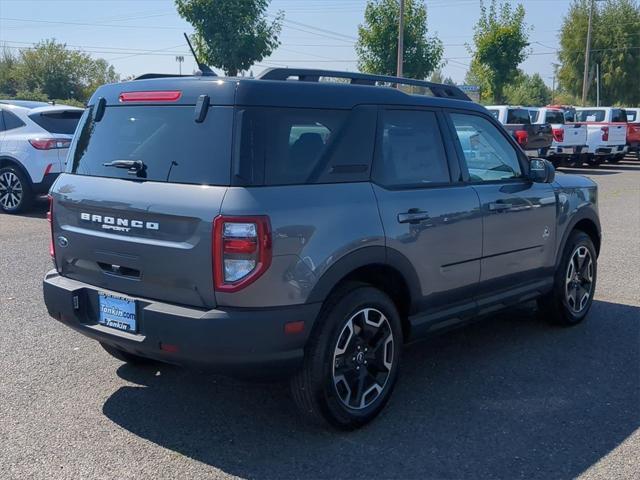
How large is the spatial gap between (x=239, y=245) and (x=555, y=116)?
70.0 feet

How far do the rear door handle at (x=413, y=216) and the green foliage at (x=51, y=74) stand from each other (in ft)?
201

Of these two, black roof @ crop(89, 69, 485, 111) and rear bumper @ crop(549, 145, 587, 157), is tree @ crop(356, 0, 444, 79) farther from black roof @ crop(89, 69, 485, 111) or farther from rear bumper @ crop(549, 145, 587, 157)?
black roof @ crop(89, 69, 485, 111)

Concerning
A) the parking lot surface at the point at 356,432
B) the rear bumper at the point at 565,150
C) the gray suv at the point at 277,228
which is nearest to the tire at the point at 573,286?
the parking lot surface at the point at 356,432

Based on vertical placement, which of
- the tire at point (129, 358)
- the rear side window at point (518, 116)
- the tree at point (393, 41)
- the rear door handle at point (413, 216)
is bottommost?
the tire at point (129, 358)

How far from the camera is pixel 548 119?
22.8m

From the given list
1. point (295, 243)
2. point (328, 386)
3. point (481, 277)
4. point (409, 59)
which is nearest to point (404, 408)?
point (328, 386)

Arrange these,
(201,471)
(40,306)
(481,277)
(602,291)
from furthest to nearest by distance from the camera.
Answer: (602,291)
(40,306)
(481,277)
(201,471)

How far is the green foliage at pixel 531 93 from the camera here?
2992 inches

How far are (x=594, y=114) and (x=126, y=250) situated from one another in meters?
24.8

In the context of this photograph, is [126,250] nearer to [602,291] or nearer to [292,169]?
[292,169]

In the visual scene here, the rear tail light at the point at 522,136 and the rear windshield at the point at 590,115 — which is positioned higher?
the rear windshield at the point at 590,115

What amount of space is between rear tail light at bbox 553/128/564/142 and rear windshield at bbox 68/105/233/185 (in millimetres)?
20128

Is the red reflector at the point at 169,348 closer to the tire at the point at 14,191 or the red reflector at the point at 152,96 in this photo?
the red reflector at the point at 152,96

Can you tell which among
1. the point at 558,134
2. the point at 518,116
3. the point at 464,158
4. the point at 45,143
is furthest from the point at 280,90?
the point at 558,134
